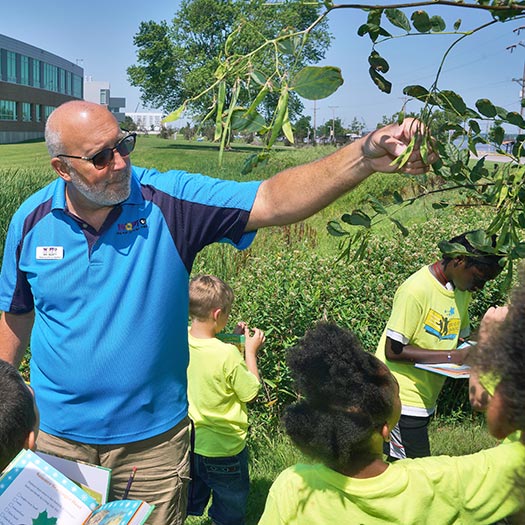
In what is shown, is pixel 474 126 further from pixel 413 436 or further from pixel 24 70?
pixel 24 70

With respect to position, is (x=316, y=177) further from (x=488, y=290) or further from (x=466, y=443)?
(x=488, y=290)

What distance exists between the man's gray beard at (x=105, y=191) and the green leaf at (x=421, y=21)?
129cm

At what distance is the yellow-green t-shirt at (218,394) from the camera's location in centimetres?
322

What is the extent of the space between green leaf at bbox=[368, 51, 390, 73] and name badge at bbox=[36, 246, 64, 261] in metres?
1.41

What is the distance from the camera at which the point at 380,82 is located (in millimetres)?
1539

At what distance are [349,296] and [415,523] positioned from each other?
318 centimetres

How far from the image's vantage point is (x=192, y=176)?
2.50 m

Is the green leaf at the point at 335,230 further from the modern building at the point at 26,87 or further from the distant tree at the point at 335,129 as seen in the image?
the modern building at the point at 26,87

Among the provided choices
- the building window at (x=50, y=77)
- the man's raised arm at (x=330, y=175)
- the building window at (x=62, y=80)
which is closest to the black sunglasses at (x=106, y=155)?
the man's raised arm at (x=330, y=175)

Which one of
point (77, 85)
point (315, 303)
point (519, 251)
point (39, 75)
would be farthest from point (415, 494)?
point (77, 85)

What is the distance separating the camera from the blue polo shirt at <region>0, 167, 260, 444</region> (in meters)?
2.37

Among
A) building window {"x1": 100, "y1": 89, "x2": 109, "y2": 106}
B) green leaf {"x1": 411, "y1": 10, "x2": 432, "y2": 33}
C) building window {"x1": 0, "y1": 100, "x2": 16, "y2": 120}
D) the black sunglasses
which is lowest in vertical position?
the black sunglasses

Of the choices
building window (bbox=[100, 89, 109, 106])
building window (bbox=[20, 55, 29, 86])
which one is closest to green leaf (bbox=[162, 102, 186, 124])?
building window (bbox=[20, 55, 29, 86])

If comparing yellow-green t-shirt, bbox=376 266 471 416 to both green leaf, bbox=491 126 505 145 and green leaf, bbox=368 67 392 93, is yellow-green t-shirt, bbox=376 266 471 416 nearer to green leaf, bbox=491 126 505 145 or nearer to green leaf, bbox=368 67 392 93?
green leaf, bbox=491 126 505 145
